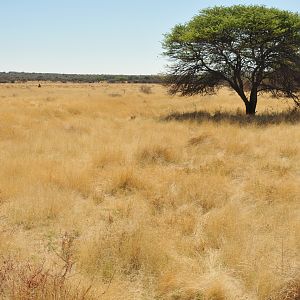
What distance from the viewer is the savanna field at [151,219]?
388cm

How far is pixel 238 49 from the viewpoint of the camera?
59.0 feet

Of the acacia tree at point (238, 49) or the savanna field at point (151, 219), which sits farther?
the acacia tree at point (238, 49)

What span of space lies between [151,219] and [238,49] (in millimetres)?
14083

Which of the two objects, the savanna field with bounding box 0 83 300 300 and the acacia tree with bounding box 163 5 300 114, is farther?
the acacia tree with bounding box 163 5 300 114

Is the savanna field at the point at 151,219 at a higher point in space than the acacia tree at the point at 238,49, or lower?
lower

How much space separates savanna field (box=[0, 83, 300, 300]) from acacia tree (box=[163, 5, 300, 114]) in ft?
23.7

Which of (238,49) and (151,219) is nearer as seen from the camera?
(151,219)

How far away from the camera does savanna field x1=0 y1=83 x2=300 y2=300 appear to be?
12.7 ft

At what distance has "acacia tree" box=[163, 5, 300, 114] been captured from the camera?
57.1 ft

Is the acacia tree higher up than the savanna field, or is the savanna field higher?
the acacia tree

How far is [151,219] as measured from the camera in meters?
5.83

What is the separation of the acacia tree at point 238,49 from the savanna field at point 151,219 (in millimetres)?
7222

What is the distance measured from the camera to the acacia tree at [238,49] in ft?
57.1

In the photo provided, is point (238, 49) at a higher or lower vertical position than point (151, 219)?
higher
